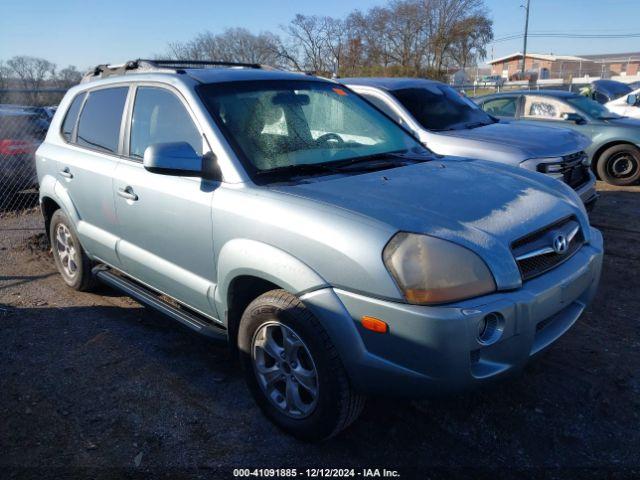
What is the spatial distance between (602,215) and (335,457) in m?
5.88

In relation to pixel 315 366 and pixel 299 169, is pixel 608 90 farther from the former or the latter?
pixel 315 366

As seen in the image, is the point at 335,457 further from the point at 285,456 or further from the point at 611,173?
the point at 611,173

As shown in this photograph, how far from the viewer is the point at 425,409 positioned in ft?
10.1

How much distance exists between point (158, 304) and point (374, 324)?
1.93 meters

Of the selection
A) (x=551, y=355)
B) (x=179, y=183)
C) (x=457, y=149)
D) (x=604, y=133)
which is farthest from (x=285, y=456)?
(x=604, y=133)

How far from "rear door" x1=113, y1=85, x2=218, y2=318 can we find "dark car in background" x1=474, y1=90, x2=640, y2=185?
712 cm

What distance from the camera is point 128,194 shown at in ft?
12.0

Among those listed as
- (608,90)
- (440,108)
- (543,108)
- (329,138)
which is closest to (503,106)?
(543,108)

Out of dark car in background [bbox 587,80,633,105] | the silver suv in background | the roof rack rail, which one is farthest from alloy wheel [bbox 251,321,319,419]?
dark car in background [bbox 587,80,633,105]

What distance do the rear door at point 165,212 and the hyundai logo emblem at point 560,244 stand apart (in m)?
1.80

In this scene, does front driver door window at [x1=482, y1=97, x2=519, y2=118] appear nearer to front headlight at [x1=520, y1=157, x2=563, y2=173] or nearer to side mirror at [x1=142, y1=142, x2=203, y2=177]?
front headlight at [x1=520, y1=157, x2=563, y2=173]

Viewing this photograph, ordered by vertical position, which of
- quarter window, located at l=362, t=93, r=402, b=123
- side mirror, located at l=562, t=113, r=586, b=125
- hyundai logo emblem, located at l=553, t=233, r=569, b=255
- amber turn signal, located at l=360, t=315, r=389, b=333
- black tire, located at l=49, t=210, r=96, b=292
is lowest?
black tire, located at l=49, t=210, r=96, b=292

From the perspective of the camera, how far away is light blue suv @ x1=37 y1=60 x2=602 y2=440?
2.29m

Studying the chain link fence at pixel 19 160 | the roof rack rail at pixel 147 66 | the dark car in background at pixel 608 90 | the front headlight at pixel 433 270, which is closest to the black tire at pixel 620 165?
the roof rack rail at pixel 147 66
